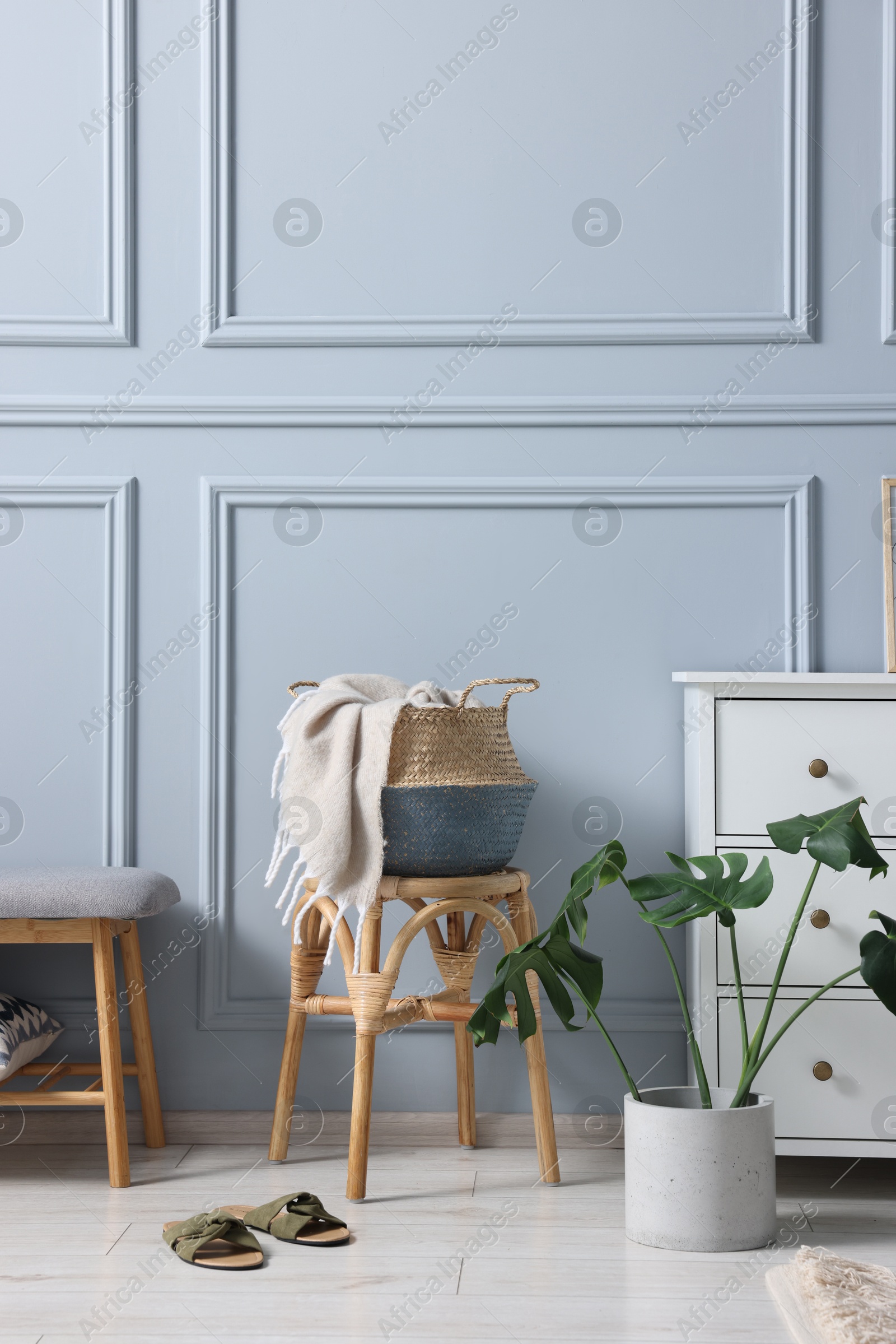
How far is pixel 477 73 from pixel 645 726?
50.6 inches

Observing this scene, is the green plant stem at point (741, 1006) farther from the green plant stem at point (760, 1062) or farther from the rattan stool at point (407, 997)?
the rattan stool at point (407, 997)

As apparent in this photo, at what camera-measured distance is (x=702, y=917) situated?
147 centimetres

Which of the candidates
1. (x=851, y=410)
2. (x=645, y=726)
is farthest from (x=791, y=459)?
(x=645, y=726)

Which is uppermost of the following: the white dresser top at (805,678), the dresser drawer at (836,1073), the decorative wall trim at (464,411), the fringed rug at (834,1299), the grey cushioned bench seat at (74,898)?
the decorative wall trim at (464,411)

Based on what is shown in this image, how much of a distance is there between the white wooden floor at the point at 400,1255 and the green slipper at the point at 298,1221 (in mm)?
19

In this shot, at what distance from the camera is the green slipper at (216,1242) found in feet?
4.61

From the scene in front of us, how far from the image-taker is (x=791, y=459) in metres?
2.02

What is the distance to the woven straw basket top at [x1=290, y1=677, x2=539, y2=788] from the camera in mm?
1634

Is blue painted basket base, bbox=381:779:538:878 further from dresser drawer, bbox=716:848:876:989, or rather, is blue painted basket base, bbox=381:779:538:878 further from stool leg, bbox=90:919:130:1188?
stool leg, bbox=90:919:130:1188

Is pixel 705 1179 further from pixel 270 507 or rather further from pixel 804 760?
pixel 270 507

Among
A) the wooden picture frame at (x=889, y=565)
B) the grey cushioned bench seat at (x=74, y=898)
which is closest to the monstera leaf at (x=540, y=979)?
the grey cushioned bench seat at (x=74, y=898)

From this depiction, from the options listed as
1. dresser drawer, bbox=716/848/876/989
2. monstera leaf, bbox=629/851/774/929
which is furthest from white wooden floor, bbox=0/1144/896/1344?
monstera leaf, bbox=629/851/774/929

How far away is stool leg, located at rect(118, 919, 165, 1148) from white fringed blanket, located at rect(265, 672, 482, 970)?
0.39 m

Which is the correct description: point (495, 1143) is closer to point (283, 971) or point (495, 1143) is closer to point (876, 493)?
point (283, 971)
